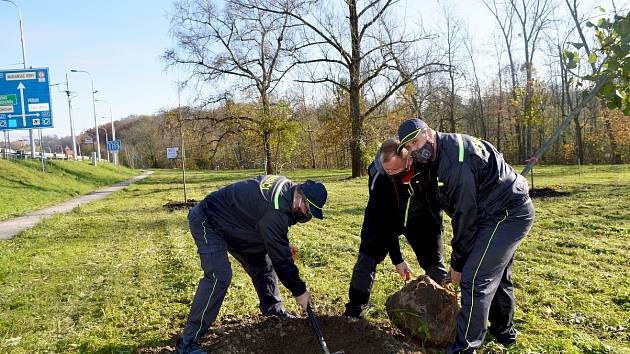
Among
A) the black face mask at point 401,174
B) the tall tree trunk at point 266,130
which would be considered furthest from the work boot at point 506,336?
the tall tree trunk at point 266,130

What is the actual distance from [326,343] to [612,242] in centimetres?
638

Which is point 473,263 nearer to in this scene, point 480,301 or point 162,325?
point 480,301

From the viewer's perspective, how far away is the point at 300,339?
175 inches

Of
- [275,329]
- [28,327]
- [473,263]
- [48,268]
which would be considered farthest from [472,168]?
[48,268]

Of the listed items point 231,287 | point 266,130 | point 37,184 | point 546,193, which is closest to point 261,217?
point 231,287

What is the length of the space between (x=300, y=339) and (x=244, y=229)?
1.14m

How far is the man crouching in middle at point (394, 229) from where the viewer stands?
4523 millimetres

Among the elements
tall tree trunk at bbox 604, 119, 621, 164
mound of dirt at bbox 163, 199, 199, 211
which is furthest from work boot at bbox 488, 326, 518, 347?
tall tree trunk at bbox 604, 119, 621, 164

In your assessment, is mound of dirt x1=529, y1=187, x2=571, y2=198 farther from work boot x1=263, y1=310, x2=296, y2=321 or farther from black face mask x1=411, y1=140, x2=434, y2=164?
Answer: black face mask x1=411, y1=140, x2=434, y2=164

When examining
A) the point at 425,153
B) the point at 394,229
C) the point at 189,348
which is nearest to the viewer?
the point at 425,153

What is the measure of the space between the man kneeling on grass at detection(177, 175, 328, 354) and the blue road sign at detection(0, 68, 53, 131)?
2275 centimetres

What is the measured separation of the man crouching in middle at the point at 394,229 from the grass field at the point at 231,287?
60cm

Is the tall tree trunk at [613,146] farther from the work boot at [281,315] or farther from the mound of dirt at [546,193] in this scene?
the work boot at [281,315]

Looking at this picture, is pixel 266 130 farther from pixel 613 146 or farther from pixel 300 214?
pixel 613 146
